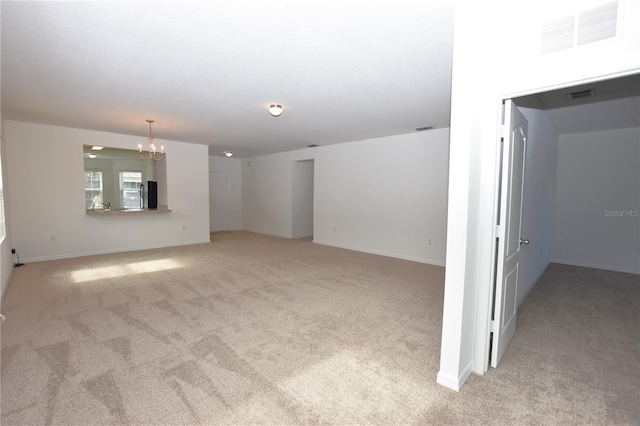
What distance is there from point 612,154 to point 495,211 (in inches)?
204

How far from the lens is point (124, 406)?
1.87m

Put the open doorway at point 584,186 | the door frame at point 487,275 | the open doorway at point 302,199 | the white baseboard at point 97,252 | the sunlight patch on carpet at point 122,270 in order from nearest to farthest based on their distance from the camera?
the door frame at point 487,275
the open doorway at point 584,186
the sunlight patch on carpet at point 122,270
the white baseboard at point 97,252
the open doorway at point 302,199

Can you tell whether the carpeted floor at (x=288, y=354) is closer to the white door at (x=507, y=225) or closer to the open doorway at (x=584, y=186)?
the white door at (x=507, y=225)

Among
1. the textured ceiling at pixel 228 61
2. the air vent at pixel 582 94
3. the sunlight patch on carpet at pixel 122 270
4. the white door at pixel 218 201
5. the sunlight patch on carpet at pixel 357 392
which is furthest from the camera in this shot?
the white door at pixel 218 201

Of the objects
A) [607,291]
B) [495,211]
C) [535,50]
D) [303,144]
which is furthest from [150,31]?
[607,291]

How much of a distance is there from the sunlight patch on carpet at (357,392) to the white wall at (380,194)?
3819mm

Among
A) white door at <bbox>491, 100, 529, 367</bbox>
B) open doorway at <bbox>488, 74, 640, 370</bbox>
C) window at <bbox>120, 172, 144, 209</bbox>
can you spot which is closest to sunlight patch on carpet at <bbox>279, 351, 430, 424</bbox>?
white door at <bbox>491, 100, 529, 367</bbox>

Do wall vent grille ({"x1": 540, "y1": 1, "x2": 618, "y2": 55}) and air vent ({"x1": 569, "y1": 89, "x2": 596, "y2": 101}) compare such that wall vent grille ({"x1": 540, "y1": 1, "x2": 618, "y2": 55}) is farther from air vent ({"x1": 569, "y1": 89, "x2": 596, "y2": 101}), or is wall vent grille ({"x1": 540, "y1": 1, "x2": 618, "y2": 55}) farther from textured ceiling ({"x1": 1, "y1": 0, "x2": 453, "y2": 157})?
air vent ({"x1": 569, "y1": 89, "x2": 596, "y2": 101})

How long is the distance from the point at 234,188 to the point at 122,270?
533cm

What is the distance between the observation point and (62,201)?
18.9 feet

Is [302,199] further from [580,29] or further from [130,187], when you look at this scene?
[580,29]

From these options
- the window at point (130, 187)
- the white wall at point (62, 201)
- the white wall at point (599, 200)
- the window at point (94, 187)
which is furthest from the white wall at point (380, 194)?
the window at point (94, 187)

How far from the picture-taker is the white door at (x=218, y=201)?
9.58 metres

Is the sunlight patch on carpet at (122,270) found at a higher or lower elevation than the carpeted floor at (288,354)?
higher
